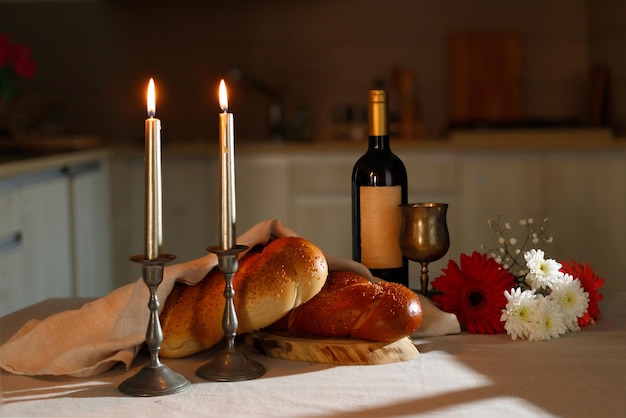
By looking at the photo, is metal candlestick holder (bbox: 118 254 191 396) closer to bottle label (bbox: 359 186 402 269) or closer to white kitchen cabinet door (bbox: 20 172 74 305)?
bottle label (bbox: 359 186 402 269)

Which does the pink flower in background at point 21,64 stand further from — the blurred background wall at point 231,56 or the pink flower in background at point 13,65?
the blurred background wall at point 231,56

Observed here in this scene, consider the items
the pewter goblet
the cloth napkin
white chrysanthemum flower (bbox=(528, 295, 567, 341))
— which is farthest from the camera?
the pewter goblet

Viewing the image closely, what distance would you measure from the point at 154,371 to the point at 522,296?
0.44 meters

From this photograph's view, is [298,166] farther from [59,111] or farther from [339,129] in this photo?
[59,111]

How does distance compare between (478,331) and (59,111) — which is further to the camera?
(59,111)

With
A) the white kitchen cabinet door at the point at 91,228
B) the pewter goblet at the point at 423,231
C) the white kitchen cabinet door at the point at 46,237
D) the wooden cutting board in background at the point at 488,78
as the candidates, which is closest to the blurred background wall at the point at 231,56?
the wooden cutting board in background at the point at 488,78

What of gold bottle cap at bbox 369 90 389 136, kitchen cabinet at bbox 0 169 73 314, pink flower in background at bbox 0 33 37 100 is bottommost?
kitchen cabinet at bbox 0 169 73 314

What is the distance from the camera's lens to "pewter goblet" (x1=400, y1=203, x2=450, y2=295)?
3.67 feet

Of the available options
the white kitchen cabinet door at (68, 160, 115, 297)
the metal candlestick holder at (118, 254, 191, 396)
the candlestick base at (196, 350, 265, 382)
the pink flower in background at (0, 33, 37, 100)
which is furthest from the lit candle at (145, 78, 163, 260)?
the white kitchen cabinet door at (68, 160, 115, 297)

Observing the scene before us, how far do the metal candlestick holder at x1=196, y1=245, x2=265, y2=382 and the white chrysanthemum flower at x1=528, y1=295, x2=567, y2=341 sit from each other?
326 millimetres

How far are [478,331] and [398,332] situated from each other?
189 mm

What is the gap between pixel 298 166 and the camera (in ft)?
11.7

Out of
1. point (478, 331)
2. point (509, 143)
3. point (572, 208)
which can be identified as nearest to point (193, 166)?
point (509, 143)

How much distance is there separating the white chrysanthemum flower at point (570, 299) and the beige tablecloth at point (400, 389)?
5 cm
